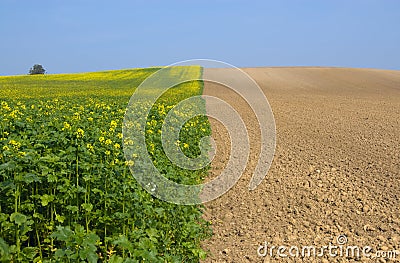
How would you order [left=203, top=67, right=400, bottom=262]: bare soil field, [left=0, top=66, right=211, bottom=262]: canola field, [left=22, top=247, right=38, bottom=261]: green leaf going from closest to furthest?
[left=22, top=247, right=38, bottom=261]: green leaf, [left=0, top=66, right=211, bottom=262]: canola field, [left=203, top=67, right=400, bottom=262]: bare soil field

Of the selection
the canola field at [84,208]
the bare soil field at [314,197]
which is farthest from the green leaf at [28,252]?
the bare soil field at [314,197]

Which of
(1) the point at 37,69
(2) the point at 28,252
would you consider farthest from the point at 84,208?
(1) the point at 37,69

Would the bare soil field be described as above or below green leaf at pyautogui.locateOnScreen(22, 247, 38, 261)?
below

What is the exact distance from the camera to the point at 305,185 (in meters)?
9.11

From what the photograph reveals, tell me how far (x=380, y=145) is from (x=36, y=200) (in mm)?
9812

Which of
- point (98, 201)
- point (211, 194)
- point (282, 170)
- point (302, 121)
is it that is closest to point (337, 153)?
point (282, 170)

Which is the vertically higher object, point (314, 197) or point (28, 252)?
point (28, 252)

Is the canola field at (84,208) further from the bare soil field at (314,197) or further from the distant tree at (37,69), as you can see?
the distant tree at (37,69)

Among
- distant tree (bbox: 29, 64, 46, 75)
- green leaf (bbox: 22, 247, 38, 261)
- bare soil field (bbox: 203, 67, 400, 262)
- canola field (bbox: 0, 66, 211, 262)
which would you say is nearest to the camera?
green leaf (bbox: 22, 247, 38, 261)

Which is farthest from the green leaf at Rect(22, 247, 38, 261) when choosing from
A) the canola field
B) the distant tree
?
the distant tree

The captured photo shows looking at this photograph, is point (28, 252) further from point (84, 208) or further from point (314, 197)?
point (314, 197)

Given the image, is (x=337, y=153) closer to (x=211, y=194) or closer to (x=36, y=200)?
(x=211, y=194)

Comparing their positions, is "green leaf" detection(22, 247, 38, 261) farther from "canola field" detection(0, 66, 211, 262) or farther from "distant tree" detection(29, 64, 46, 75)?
"distant tree" detection(29, 64, 46, 75)

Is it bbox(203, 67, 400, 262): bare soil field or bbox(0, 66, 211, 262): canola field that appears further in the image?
bbox(203, 67, 400, 262): bare soil field
